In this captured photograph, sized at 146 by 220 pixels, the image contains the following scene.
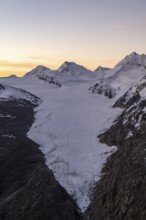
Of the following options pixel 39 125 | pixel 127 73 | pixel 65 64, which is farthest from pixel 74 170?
pixel 65 64

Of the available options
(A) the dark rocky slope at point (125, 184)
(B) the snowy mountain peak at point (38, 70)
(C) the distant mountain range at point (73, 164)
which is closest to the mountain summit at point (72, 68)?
(B) the snowy mountain peak at point (38, 70)

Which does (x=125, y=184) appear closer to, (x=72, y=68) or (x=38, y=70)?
(x=72, y=68)

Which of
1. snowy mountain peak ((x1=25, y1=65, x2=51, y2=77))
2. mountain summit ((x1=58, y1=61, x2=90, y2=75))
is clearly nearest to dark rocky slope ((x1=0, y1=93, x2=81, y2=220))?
mountain summit ((x1=58, y1=61, x2=90, y2=75))

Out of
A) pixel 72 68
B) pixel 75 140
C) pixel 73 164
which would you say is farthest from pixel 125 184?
pixel 72 68

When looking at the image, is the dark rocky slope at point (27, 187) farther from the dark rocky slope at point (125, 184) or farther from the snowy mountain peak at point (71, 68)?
the snowy mountain peak at point (71, 68)

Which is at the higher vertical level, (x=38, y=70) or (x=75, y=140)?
(x=75, y=140)

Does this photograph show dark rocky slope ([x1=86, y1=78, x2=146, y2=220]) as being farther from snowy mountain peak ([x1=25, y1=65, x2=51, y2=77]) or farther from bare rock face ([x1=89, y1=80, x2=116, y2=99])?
snowy mountain peak ([x1=25, y1=65, x2=51, y2=77])
